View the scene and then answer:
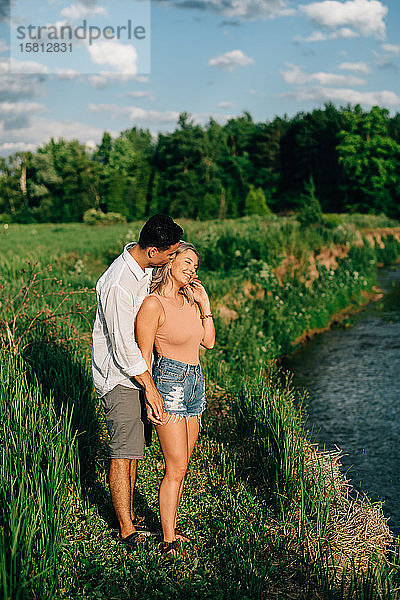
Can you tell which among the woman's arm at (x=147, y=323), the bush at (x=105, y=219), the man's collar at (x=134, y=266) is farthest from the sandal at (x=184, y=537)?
the bush at (x=105, y=219)

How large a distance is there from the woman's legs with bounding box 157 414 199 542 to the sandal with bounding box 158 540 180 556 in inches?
0.9

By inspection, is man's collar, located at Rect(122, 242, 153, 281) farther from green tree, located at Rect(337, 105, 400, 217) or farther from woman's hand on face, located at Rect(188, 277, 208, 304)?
green tree, located at Rect(337, 105, 400, 217)

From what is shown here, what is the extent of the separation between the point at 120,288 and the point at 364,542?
2.47 meters

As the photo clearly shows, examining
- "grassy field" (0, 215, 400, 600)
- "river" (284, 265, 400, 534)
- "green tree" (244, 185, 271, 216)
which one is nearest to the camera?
"grassy field" (0, 215, 400, 600)

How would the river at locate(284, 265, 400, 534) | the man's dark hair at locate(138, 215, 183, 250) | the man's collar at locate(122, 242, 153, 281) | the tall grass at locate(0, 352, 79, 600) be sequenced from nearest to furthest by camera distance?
the tall grass at locate(0, 352, 79, 600) → the man's dark hair at locate(138, 215, 183, 250) → the man's collar at locate(122, 242, 153, 281) → the river at locate(284, 265, 400, 534)

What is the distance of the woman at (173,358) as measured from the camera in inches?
133

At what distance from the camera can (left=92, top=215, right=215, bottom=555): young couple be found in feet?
10.8

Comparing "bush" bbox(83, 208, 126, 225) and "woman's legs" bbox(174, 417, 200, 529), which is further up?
"bush" bbox(83, 208, 126, 225)

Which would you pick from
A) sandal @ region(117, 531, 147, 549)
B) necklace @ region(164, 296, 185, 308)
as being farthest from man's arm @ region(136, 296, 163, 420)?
sandal @ region(117, 531, 147, 549)

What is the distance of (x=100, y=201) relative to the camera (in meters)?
52.2

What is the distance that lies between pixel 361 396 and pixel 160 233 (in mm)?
5654

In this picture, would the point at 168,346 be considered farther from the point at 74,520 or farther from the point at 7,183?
the point at 7,183

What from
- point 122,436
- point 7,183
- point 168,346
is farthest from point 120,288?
point 7,183

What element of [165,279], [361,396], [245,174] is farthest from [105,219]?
[165,279]
